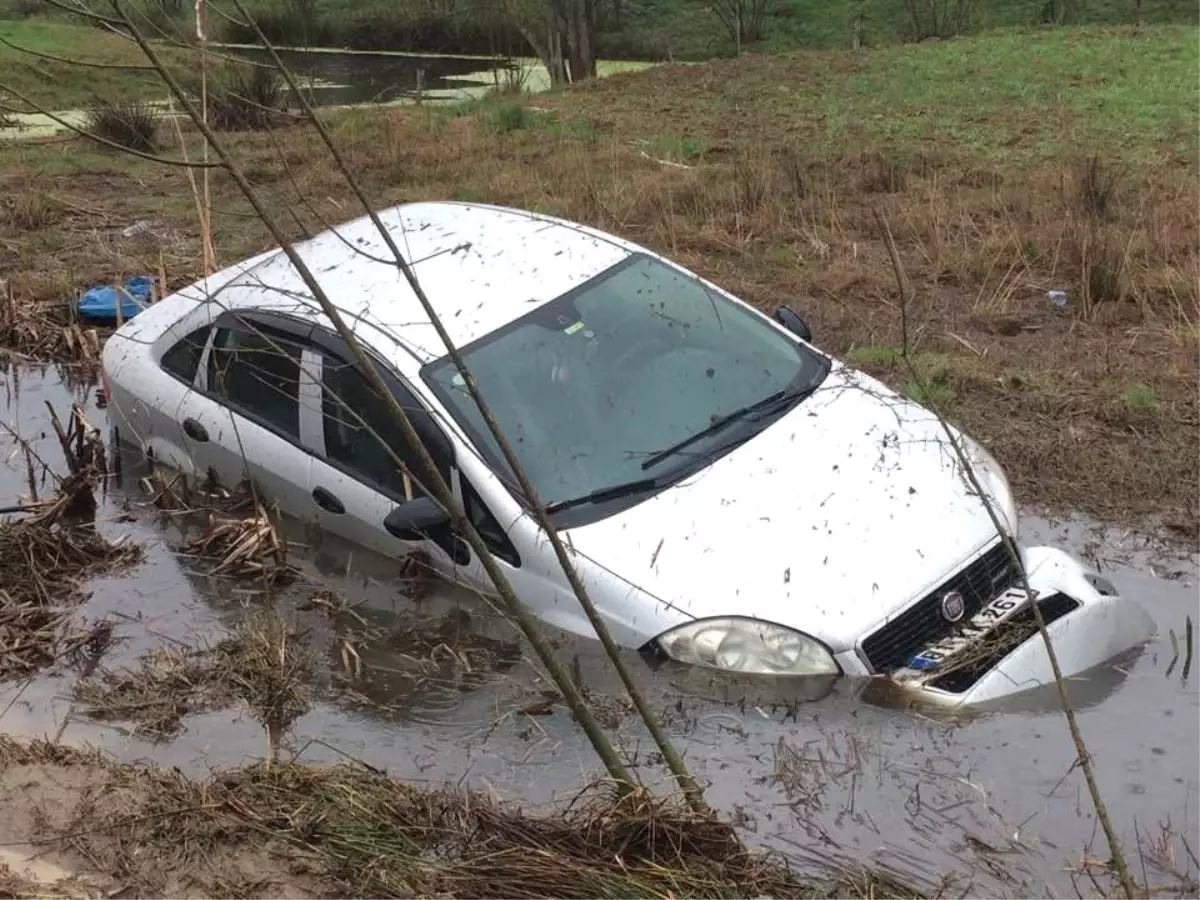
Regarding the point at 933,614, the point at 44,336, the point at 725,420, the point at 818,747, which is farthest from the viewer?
the point at 44,336

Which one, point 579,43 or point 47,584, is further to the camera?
point 579,43

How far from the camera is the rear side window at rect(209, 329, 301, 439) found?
18.7ft

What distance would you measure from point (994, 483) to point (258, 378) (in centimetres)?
315

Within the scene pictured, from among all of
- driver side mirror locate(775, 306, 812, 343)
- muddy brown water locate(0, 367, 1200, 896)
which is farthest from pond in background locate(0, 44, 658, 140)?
muddy brown water locate(0, 367, 1200, 896)

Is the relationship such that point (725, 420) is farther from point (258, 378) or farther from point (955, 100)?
point (955, 100)

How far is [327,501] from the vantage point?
5520 millimetres

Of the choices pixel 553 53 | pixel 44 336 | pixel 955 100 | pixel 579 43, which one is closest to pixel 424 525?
pixel 44 336

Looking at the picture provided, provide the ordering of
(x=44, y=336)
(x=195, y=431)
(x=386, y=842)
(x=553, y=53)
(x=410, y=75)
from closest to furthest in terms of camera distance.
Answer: (x=386, y=842) → (x=195, y=431) → (x=44, y=336) → (x=553, y=53) → (x=410, y=75)

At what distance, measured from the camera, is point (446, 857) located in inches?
142

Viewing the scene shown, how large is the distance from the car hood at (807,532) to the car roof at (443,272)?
1125mm

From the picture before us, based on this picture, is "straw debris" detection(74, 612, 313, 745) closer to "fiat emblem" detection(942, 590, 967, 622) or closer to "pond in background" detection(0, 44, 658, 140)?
"fiat emblem" detection(942, 590, 967, 622)

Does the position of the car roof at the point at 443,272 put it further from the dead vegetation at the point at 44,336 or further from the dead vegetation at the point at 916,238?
the dead vegetation at the point at 44,336

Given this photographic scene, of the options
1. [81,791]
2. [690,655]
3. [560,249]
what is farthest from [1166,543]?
[81,791]

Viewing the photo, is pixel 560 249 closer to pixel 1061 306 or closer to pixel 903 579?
pixel 903 579
